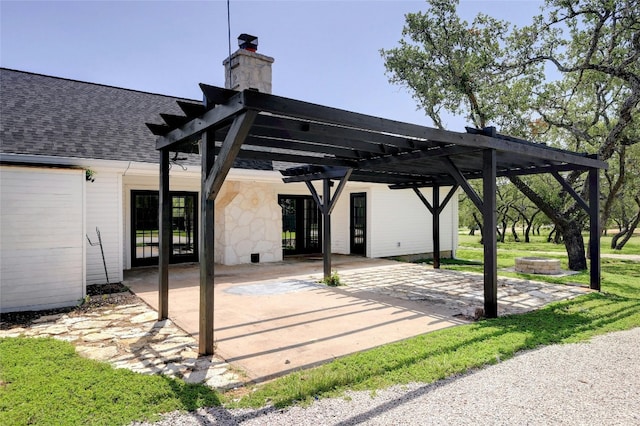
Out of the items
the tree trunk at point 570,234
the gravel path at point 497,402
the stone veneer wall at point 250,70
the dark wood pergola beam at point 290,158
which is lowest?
the gravel path at point 497,402

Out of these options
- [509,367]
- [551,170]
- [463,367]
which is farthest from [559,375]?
[551,170]

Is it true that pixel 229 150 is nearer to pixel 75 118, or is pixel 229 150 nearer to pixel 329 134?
pixel 329 134

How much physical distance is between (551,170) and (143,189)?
9.22 metres

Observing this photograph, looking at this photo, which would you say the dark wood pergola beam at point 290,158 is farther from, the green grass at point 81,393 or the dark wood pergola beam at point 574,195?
the dark wood pergola beam at point 574,195

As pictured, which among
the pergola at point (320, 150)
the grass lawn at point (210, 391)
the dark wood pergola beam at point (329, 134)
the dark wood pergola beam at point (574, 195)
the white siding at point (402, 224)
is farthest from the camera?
the white siding at point (402, 224)

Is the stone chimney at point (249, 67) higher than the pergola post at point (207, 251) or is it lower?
higher

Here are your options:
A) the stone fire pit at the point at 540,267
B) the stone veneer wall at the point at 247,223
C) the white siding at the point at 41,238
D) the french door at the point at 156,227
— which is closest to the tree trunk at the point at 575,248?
the stone fire pit at the point at 540,267

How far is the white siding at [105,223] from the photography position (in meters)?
7.58

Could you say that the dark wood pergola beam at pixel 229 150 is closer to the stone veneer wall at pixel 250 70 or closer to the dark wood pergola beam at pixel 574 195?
the dark wood pergola beam at pixel 574 195

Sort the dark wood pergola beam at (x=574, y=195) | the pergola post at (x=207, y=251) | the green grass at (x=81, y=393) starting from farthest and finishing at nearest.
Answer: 1. the dark wood pergola beam at (x=574, y=195)
2. the pergola post at (x=207, y=251)
3. the green grass at (x=81, y=393)

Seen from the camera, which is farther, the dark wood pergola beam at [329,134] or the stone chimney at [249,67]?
the stone chimney at [249,67]

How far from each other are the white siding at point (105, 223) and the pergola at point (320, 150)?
3271 mm

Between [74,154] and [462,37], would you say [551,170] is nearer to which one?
[462,37]

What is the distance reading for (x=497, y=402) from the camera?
2.93 metres
